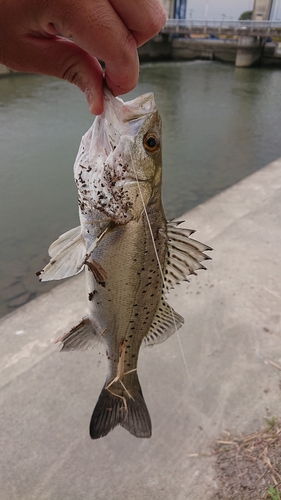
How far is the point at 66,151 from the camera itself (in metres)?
7.92

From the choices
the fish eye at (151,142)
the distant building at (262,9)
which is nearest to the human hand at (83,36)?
the fish eye at (151,142)

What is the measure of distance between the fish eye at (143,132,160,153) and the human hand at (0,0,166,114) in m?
0.25

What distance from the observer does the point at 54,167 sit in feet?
23.4

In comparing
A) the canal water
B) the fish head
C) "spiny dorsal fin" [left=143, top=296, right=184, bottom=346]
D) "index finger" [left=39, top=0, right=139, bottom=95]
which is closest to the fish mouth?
the fish head

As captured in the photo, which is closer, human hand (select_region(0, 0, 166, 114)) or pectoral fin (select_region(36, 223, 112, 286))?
human hand (select_region(0, 0, 166, 114))

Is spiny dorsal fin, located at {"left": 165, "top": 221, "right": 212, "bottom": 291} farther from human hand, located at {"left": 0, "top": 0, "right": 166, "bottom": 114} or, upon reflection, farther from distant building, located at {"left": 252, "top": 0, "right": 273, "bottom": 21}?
distant building, located at {"left": 252, "top": 0, "right": 273, "bottom": 21}

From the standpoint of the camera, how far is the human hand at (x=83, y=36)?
93cm

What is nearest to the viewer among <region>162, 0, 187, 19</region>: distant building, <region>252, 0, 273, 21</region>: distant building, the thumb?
the thumb

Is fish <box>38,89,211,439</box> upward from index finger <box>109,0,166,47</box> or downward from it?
downward

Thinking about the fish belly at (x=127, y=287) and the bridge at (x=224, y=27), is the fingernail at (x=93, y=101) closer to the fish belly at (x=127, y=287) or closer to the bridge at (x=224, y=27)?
the fish belly at (x=127, y=287)

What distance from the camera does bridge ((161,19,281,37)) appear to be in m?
25.2

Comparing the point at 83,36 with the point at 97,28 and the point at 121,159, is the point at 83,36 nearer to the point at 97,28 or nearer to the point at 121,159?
the point at 97,28

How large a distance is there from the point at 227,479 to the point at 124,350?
981 millimetres

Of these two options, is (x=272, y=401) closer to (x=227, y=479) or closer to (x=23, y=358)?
(x=227, y=479)
